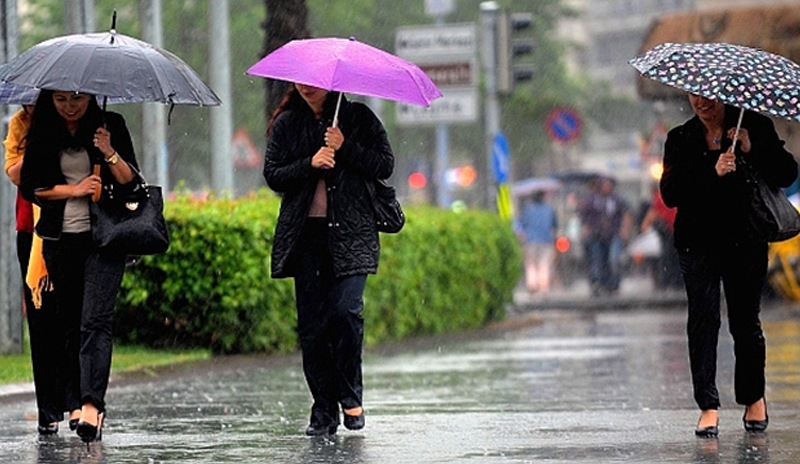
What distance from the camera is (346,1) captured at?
129 feet

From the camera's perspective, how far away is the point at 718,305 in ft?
31.9

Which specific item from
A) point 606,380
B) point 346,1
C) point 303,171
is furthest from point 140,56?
point 346,1

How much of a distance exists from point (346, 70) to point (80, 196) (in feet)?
4.40

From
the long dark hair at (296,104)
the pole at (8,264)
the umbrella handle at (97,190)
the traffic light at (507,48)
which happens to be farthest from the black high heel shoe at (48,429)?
the traffic light at (507,48)

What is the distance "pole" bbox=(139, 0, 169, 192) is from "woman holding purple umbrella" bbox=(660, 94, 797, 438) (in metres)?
9.33

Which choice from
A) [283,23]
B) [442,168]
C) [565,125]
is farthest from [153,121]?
[565,125]

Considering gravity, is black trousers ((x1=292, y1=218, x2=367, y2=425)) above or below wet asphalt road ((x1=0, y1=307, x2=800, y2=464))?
above

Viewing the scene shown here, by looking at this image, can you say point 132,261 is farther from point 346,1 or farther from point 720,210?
point 346,1

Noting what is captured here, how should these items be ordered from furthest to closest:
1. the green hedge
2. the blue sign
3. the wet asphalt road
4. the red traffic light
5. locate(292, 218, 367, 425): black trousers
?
the red traffic light → the blue sign → the green hedge → locate(292, 218, 367, 425): black trousers → the wet asphalt road

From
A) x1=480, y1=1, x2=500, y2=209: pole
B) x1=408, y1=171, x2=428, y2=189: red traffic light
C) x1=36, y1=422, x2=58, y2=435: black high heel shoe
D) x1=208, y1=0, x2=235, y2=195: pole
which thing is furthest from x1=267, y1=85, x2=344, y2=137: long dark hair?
x1=408, y1=171, x2=428, y2=189: red traffic light

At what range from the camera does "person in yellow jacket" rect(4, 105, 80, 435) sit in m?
9.69

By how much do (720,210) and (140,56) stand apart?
8.96ft

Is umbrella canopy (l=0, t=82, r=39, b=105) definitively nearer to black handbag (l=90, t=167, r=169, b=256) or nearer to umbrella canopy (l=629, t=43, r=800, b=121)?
black handbag (l=90, t=167, r=169, b=256)

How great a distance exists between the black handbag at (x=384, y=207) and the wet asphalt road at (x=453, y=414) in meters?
0.98
